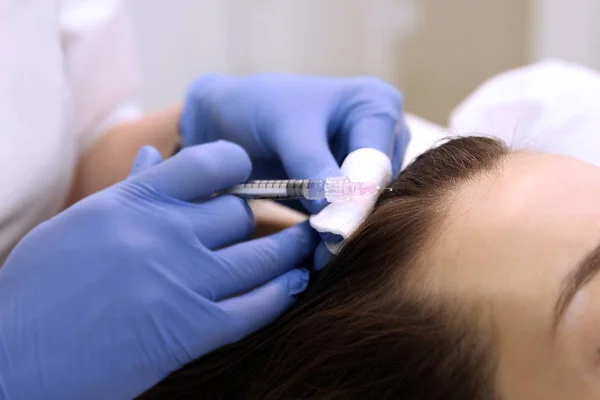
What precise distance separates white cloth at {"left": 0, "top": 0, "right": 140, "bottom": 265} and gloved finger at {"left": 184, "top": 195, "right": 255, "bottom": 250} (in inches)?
11.1

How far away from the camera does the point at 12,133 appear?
807mm

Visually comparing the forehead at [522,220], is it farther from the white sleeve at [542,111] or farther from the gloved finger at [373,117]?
the white sleeve at [542,111]

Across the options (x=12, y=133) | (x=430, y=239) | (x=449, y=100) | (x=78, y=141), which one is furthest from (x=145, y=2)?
(x=430, y=239)

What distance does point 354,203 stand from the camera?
67 centimetres

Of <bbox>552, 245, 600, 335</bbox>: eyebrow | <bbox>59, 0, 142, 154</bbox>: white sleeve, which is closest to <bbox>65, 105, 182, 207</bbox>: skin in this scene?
<bbox>59, 0, 142, 154</bbox>: white sleeve

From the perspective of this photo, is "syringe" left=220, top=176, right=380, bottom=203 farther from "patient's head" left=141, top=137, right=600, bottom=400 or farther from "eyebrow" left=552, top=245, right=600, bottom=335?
"eyebrow" left=552, top=245, right=600, bottom=335

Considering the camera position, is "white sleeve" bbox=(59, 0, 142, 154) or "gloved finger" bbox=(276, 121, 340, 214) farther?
"white sleeve" bbox=(59, 0, 142, 154)

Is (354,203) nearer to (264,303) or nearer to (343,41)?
(264,303)

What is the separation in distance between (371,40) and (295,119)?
1.73 metres

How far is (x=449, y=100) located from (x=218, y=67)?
0.91 metres

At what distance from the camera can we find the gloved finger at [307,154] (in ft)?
2.41

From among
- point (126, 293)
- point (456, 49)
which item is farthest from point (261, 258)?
point (456, 49)

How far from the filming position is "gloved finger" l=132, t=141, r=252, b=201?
702 mm

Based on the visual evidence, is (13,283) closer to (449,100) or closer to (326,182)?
(326,182)
